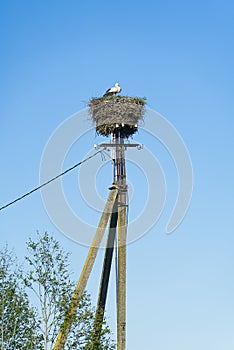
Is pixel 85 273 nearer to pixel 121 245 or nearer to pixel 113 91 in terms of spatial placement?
pixel 121 245

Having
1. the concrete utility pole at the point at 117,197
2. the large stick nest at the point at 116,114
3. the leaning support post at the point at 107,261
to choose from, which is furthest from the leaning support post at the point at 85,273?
the large stick nest at the point at 116,114

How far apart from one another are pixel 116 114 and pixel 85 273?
386cm

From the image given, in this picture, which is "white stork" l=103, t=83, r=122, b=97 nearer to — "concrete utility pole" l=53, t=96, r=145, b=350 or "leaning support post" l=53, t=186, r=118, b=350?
"concrete utility pole" l=53, t=96, r=145, b=350

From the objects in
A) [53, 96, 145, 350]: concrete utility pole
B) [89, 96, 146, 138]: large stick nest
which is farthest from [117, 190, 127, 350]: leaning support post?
[89, 96, 146, 138]: large stick nest

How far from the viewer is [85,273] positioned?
56.7 feet

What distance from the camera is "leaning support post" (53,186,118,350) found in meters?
14.7

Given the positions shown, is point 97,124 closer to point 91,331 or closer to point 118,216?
point 118,216

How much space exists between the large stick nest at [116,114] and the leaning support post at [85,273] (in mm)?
1440

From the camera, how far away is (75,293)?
1541 cm

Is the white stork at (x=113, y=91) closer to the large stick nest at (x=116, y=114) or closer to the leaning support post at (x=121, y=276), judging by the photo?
the large stick nest at (x=116, y=114)

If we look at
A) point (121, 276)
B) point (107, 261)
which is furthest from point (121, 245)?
point (121, 276)

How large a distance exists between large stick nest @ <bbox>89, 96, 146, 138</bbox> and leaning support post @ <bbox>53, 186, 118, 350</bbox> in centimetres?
144

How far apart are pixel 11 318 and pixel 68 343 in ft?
3.96

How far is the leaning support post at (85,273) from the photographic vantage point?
14.7 m
